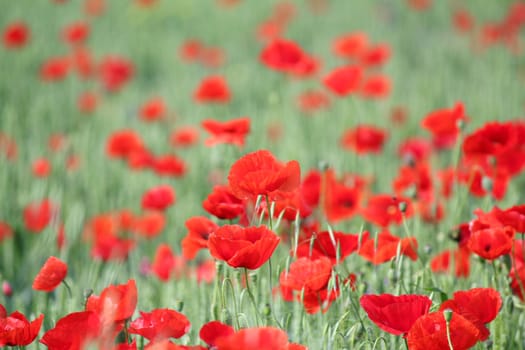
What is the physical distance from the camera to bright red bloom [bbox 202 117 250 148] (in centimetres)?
151

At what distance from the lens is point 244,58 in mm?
4648

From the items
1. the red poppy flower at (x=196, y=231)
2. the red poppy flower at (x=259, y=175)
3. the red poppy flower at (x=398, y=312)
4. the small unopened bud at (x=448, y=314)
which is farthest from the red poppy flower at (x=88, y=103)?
the small unopened bud at (x=448, y=314)

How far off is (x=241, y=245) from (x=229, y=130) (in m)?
0.63

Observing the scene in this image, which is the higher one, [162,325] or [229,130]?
[229,130]

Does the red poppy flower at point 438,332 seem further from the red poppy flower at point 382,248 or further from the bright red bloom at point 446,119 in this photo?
the bright red bloom at point 446,119

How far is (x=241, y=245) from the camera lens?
3.16 ft

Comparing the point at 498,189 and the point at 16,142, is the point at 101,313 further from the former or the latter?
the point at 16,142

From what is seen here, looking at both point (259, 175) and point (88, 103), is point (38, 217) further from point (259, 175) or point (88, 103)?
point (88, 103)

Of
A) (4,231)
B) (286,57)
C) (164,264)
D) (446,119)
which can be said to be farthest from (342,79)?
(4,231)

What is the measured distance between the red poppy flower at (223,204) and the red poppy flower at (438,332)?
45 cm

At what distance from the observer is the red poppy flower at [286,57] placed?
2324 millimetres

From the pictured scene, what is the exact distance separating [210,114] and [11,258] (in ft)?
5.41

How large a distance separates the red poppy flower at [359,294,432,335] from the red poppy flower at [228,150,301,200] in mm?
255

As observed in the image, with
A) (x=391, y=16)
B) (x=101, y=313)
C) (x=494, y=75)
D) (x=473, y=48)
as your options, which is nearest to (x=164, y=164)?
(x=101, y=313)
